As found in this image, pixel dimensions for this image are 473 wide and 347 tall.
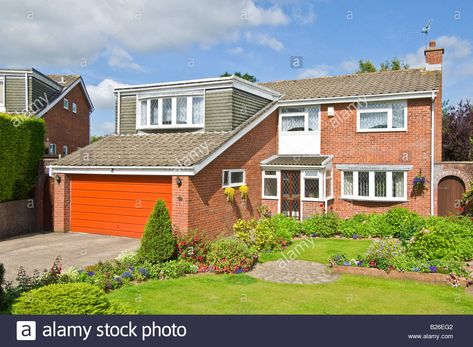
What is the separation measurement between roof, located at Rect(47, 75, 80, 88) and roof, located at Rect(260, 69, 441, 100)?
1512 centimetres

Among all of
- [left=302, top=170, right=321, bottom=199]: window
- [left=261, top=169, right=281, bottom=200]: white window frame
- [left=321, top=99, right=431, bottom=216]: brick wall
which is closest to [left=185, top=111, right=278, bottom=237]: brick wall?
[left=261, top=169, right=281, bottom=200]: white window frame

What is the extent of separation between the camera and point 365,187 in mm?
18156

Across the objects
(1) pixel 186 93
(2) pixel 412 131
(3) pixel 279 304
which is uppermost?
(1) pixel 186 93

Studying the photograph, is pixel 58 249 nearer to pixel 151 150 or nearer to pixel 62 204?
pixel 62 204

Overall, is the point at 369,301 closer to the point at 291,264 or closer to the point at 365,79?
the point at 291,264

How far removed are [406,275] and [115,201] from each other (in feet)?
35.6

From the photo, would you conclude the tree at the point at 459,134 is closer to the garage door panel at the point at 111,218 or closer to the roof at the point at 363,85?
the roof at the point at 363,85

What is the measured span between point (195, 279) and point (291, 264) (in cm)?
317

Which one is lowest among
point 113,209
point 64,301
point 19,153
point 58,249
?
point 58,249

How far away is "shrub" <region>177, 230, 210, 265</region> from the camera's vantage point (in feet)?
36.5

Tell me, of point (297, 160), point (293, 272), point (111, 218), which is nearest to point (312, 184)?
point (297, 160)

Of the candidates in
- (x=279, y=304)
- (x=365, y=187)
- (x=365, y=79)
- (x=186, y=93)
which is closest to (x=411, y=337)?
(x=279, y=304)

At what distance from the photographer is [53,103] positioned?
80.8 feet

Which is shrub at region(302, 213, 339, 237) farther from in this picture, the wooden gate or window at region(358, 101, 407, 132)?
the wooden gate
